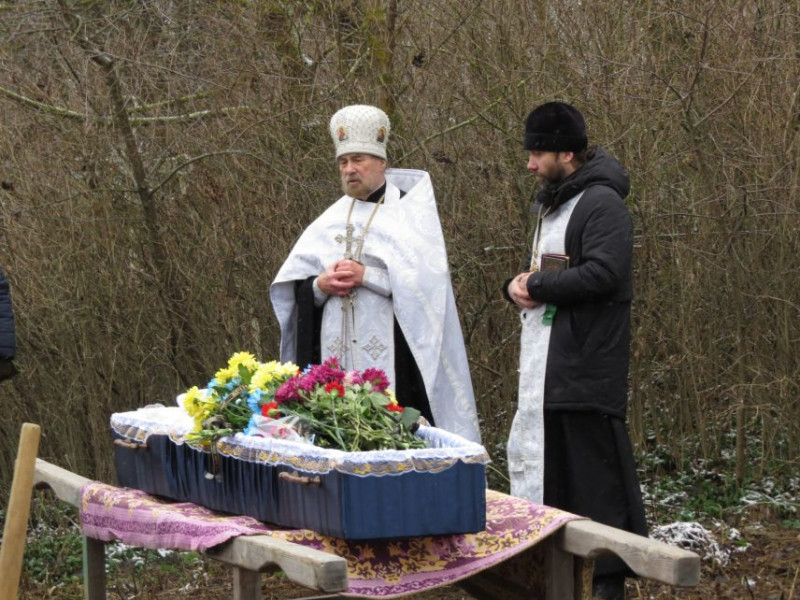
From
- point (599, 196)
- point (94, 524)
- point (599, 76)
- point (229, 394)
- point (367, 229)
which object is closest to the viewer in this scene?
point (229, 394)

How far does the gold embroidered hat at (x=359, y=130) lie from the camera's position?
19.9ft

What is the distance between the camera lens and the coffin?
3930 millimetres

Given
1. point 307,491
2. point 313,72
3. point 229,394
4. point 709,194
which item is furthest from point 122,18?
point 307,491

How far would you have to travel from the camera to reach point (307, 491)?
405cm

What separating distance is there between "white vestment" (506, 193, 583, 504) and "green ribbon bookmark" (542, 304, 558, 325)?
17mm

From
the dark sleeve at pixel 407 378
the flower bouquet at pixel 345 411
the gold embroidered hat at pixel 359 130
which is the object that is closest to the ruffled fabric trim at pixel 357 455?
the flower bouquet at pixel 345 411

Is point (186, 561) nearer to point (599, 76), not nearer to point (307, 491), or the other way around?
point (599, 76)

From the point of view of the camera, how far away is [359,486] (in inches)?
154

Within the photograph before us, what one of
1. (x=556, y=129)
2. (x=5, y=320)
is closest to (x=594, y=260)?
(x=556, y=129)

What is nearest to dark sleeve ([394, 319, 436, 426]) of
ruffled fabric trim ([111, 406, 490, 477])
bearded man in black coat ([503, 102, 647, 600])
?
bearded man in black coat ([503, 102, 647, 600])

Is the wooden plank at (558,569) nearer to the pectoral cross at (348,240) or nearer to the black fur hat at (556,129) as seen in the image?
the black fur hat at (556,129)

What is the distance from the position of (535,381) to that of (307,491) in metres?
1.85

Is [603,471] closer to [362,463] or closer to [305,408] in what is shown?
[305,408]

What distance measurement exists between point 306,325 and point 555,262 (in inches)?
46.3
